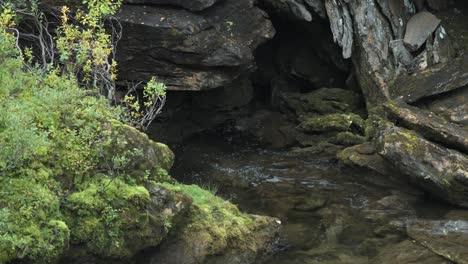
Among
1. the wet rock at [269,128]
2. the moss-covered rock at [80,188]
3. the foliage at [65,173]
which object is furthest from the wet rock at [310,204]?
the wet rock at [269,128]

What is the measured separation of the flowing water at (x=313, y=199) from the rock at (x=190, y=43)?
143 inches

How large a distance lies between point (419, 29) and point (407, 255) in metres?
12.7

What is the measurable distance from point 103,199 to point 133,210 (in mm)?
595

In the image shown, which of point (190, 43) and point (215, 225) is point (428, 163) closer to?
point (215, 225)

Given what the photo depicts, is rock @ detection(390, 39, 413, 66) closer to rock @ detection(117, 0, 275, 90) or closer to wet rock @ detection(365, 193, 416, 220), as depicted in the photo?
rock @ detection(117, 0, 275, 90)

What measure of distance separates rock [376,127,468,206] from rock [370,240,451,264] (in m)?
3.32

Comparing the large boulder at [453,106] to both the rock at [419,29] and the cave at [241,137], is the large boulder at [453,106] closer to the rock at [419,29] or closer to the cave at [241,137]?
the cave at [241,137]

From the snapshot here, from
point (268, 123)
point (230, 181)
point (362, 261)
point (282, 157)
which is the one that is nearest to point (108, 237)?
point (362, 261)

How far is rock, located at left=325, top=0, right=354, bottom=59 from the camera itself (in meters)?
21.8

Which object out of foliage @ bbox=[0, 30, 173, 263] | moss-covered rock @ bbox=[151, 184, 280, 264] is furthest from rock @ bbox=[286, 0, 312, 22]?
foliage @ bbox=[0, 30, 173, 263]

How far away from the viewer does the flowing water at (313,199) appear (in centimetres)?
1238

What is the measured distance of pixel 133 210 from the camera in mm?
9047

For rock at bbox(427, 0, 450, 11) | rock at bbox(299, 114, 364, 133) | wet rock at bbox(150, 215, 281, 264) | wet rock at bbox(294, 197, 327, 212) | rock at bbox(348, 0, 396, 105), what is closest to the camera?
wet rock at bbox(150, 215, 281, 264)

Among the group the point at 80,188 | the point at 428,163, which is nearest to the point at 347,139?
the point at 428,163
